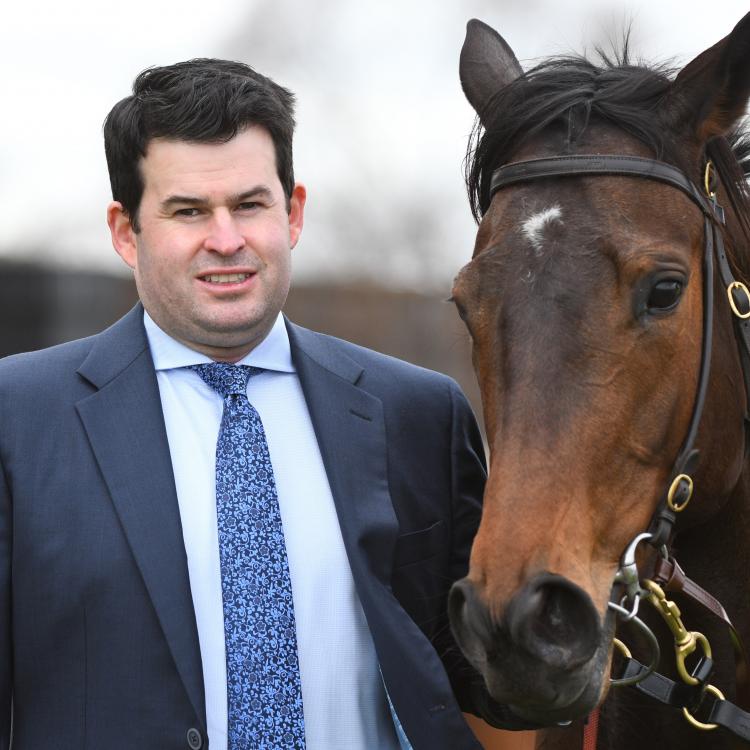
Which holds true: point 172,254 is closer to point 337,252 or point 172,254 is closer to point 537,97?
point 537,97

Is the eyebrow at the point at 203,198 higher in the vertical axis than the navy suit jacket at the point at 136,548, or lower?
higher

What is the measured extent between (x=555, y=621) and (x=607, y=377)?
52cm

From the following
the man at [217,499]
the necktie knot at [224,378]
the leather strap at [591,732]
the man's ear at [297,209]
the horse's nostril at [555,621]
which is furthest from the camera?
the man's ear at [297,209]

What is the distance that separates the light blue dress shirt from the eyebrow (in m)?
0.36

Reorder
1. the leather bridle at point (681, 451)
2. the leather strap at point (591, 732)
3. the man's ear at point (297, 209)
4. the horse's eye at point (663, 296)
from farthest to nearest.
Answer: the man's ear at point (297, 209) < the leather strap at point (591, 732) < the leather bridle at point (681, 451) < the horse's eye at point (663, 296)

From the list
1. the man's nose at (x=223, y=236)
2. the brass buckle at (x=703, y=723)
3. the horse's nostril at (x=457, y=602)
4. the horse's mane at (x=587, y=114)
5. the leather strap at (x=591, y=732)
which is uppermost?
the horse's mane at (x=587, y=114)

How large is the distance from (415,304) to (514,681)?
8.96 m

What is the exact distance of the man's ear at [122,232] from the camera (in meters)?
3.05

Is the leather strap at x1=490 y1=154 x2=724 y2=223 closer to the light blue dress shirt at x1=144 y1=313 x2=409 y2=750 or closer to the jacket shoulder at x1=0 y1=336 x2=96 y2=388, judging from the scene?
the light blue dress shirt at x1=144 y1=313 x2=409 y2=750

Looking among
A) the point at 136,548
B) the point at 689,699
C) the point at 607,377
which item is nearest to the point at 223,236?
the point at 136,548

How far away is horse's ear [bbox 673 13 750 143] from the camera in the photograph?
2.60 meters

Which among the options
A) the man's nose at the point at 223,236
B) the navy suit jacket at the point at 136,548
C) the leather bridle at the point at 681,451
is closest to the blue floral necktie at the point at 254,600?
the navy suit jacket at the point at 136,548

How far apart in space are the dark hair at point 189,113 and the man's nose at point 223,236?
20 cm

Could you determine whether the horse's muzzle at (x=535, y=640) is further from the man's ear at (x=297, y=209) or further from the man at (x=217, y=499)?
the man's ear at (x=297, y=209)
